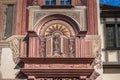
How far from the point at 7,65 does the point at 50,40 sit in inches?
83.5

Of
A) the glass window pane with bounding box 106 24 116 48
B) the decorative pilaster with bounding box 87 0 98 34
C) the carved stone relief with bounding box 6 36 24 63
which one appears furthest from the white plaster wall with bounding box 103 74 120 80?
the carved stone relief with bounding box 6 36 24 63

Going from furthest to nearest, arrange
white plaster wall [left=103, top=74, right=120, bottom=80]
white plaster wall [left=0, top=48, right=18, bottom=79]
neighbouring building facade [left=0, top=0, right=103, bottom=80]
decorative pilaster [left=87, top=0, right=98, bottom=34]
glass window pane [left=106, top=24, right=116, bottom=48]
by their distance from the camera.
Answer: glass window pane [left=106, top=24, right=116, bottom=48], decorative pilaster [left=87, top=0, right=98, bottom=34], white plaster wall [left=103, top=74, right=120, bottom=80], white plaster wall [left=0, top=48, right=18, bottom=79], neighbouring building facade [left=0, top=0, right=103, bottom=80]

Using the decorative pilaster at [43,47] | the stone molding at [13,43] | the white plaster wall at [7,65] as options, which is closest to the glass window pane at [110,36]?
the decorative pilaster at [43,47]

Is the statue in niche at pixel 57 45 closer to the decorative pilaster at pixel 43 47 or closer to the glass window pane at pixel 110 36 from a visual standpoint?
the decorative pilaster at pixel 43 47

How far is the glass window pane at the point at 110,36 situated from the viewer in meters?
19.3

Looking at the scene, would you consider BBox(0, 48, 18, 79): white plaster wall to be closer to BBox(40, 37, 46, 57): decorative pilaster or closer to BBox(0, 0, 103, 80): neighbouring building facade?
BBox(0, 0, 103, 80): neighbouring building facade

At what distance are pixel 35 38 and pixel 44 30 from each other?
0.60 meters

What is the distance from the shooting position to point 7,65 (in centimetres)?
1845

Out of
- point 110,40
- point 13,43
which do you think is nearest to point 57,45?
point 13,43

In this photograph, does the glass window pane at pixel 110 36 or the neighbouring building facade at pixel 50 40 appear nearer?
the neighbouring building facade at pixel 50 40

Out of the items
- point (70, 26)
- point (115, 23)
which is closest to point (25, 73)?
point (70, 26)

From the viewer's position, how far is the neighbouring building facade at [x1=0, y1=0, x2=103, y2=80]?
1794 cm

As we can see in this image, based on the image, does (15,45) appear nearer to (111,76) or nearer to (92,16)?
(92,16)

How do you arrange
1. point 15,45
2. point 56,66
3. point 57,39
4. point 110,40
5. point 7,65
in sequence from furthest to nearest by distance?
point 110,40 → point 15,45 → point 57,39 → point 7,65 → point 56,66
